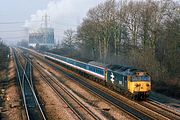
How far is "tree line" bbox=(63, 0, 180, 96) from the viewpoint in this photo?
38688mm

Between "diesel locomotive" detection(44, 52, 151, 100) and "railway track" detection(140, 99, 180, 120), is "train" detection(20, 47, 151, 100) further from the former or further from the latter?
"railway track" detection(140, 99, 180, 120)

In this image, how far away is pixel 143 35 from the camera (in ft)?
156

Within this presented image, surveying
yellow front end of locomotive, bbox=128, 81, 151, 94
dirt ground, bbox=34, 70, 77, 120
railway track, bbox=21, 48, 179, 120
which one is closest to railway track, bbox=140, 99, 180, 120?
railway track, bbox=21, 48, 179, 120

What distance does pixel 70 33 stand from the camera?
110 m

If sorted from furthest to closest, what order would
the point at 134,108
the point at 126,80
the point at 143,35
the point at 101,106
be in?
the point at 143,35 < the point at 126,80 < the point at 101,106 < the point at 134,108

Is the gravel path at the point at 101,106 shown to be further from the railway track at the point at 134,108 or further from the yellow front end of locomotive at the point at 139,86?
the yellow front end of locomotive at the point at 139,86

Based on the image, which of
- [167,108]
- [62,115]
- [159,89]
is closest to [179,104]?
[167,108]

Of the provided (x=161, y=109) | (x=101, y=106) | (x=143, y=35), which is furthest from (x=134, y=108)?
(x=143, y=35)

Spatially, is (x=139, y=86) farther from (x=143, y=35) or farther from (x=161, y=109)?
(x=143, y=35)

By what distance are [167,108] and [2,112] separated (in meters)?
11.6

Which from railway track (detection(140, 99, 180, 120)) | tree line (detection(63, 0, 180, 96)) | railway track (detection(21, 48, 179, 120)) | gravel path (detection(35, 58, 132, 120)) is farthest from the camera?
tree line (detection(63, 0, 180, 96))

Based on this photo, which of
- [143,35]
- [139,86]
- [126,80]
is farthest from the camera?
[143,35]

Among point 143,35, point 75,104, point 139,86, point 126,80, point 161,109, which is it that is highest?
point 143,35

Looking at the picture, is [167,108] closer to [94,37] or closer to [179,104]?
[179,104]
